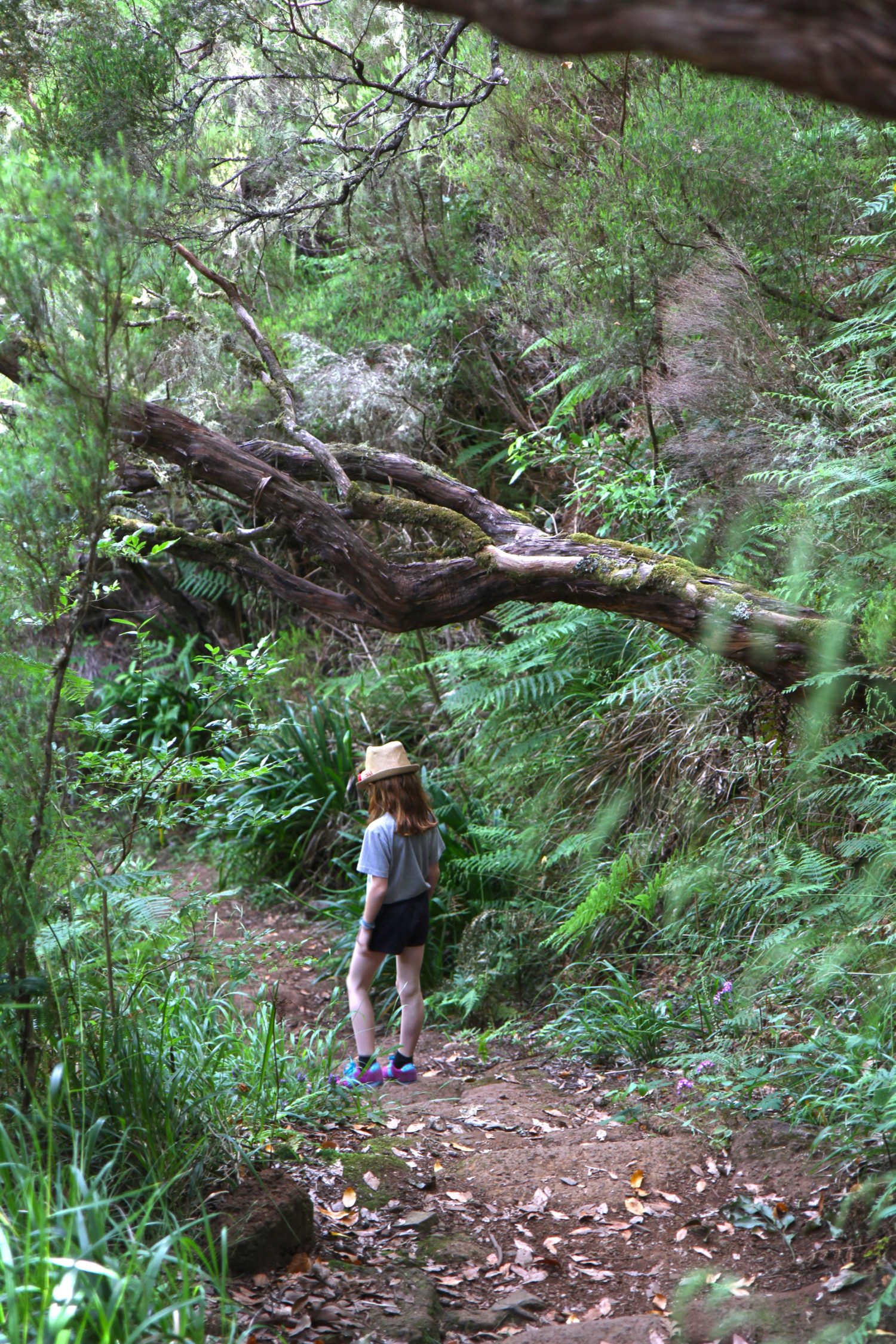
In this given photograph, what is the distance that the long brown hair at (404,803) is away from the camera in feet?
18.6

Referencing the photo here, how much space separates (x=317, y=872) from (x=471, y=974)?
2352mm

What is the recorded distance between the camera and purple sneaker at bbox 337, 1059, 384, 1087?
4.57 meters

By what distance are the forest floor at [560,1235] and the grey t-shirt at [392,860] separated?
1059mm

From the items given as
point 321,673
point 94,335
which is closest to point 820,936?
point 94,335

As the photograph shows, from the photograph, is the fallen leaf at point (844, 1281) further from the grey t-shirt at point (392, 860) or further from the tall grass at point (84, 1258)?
the grey t-shirt at point (392, 860)

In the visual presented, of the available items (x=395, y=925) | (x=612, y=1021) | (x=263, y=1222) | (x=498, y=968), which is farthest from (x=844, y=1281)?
(x=498, y=968)

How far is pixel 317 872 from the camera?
8.73 metres

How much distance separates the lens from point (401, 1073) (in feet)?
18.2

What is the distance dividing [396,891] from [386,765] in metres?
0.66

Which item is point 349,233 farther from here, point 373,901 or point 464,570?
point 373,901

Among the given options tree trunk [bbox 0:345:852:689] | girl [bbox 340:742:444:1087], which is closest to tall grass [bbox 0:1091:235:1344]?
girl [bbox 340:742:444:1087]

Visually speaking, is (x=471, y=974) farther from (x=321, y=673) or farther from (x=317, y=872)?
(x=321, y=673)

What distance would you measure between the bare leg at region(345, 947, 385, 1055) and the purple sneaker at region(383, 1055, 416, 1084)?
124 millimetres

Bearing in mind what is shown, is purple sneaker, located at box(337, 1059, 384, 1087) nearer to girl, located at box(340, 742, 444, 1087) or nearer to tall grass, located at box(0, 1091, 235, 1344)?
girl, located at box(340, 742, 444, 1087)
